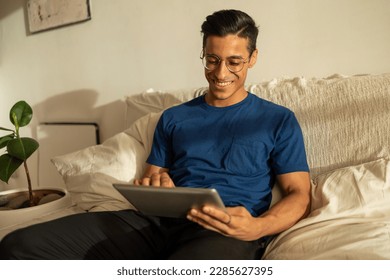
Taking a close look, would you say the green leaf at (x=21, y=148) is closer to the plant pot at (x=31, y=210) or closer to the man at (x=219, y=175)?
the plant pot at (x=31, y=210)

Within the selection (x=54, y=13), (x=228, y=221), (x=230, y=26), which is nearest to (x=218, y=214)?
(x=228, y=221)

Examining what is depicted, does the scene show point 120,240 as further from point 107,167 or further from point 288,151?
point 288,151

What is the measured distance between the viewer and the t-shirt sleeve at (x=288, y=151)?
98 centimetres

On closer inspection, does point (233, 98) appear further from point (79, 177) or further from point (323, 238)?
point (79, 177)

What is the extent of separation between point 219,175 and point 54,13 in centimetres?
166

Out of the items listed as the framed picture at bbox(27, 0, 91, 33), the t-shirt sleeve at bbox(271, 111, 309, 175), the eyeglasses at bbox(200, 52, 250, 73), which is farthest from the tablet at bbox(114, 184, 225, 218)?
the framed picture at bbox(27, 0, 91, 33)

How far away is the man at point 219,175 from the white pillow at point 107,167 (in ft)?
0.45

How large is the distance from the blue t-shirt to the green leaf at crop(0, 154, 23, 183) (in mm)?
734

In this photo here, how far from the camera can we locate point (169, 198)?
0.73m

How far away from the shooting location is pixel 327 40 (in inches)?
53.1

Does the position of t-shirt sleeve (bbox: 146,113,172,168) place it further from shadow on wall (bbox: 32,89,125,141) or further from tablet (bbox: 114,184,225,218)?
shadow on wall (bbox: 32,89,125,141)

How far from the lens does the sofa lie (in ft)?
2.79
